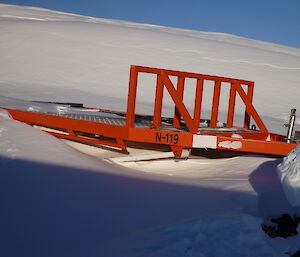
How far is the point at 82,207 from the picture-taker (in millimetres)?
3670

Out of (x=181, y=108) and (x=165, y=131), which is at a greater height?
(x=181, y=108)

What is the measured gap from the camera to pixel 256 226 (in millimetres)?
3117

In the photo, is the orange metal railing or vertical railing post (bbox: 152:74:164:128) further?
vertical railing post (bbox: 152:74:164:128)

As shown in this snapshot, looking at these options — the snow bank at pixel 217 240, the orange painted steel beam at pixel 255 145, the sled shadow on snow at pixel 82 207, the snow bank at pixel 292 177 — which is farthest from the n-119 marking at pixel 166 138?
the snow bank at pixel 217 240

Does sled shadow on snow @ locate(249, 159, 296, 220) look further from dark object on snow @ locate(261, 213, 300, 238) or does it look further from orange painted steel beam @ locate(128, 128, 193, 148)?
orange painted steel beam @ locate(128, 128, 193, 148)

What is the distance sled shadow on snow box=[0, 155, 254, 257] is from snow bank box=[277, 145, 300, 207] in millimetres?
505

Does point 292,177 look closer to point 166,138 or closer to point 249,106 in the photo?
point 166,138

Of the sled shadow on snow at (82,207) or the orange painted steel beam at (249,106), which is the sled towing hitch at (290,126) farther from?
the sled shadow on snow at (82,207)

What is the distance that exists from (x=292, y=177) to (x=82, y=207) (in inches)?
70.2

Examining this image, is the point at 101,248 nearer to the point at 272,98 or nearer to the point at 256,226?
the point at 256,226

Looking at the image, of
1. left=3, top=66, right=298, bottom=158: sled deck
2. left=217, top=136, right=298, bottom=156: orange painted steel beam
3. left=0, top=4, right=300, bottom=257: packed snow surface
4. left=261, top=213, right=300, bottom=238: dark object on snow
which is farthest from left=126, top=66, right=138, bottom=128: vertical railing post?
left=261, top=213, right=300, bottom=238: dark object on snow

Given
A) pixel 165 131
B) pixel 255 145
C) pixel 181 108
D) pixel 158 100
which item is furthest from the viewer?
pixel 158 100

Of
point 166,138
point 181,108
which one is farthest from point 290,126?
point 166,138

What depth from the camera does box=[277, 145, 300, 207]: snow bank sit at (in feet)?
10.4
